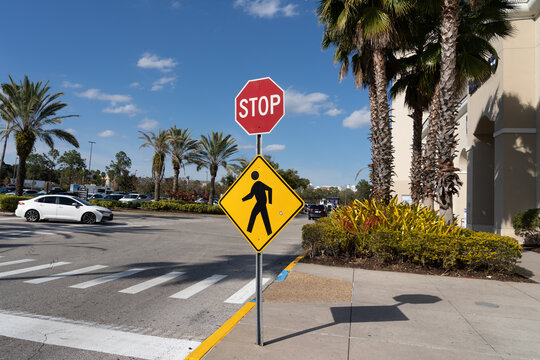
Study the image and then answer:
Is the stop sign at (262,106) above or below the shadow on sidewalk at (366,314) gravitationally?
above

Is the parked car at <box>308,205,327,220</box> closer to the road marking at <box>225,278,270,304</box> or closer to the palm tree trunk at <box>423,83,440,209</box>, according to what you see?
the palm tree trunk at <box>423,83,440,209</box>

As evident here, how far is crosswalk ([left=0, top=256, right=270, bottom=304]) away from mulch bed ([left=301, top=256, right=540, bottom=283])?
6.55 feet

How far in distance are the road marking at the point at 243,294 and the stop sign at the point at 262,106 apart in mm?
3041

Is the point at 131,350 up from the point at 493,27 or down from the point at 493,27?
down

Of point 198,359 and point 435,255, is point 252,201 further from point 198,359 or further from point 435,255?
point 435,255

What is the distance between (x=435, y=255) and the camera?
8.34 m

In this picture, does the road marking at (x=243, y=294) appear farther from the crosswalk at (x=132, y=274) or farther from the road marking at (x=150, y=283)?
the road marking at (x=150, y=283)

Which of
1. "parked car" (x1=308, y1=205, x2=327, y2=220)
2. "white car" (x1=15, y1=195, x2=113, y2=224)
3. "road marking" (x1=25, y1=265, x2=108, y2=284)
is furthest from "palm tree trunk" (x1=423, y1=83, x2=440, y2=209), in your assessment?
"parked car" (x1=308, y1=205, x2=327, y2=220)

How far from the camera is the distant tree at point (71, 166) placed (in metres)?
105

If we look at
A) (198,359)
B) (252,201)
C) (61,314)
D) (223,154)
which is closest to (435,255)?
(252,201)

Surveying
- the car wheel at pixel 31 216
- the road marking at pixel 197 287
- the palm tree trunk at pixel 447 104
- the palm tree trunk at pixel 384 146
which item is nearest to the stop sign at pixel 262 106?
the road marking at pixel 197 287

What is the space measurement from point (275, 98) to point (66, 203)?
1849cm

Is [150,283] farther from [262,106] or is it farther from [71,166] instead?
[71,166]

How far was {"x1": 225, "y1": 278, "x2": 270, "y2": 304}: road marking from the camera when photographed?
6203 mm
